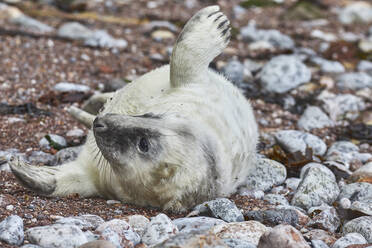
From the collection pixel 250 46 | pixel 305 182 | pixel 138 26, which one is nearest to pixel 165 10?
pixel 138 26

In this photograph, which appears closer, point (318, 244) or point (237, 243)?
point (237, 243)

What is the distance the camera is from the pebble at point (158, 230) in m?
3.46

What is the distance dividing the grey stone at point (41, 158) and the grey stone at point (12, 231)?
5.79 ft

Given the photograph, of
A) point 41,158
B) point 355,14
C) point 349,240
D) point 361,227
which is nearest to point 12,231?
point 349,240

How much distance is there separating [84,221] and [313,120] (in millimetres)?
3541

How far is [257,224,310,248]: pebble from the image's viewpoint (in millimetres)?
3189

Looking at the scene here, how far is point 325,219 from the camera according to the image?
4.13m

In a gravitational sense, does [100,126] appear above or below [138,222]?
above

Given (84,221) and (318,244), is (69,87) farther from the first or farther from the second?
(318,244)

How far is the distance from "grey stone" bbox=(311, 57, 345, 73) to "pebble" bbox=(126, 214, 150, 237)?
196 inches

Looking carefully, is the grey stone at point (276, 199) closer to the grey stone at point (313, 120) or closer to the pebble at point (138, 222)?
the pebble at point (138, 222)

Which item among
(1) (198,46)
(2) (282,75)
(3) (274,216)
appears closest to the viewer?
(3) (274,216)

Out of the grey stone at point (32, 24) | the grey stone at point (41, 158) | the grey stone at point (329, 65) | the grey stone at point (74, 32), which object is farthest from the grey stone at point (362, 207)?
the grey stone at point (32, 24)

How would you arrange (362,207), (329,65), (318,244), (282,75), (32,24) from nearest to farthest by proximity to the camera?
(318,244), (362,207), (282,75), (329,65), (32,24)
